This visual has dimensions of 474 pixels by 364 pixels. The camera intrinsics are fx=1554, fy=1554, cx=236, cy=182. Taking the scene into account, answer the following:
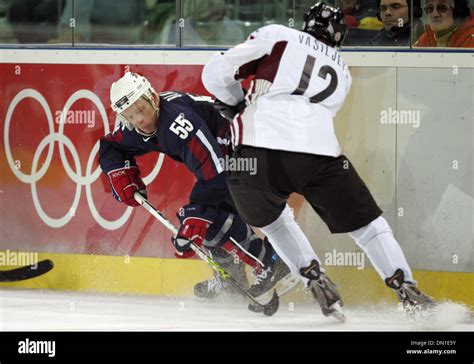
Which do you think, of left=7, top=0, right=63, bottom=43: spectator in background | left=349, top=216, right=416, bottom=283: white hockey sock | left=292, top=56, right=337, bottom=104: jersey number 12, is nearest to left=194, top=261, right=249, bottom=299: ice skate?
left=349, top=216, right=416, bottom=283: white hockey sock

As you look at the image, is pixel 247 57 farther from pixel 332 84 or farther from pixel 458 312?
pixel 458 312

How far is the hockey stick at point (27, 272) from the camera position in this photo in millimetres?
6599

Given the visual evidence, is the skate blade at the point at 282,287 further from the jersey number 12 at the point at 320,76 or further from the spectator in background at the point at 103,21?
the spectator in background at the point at 103,21

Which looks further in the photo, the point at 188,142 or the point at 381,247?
the point at 188,142

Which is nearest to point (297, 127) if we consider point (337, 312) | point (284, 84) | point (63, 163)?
point (284, 84)

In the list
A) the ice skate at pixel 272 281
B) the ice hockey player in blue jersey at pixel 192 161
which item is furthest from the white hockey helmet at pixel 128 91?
the ice skate at pixel 272 281

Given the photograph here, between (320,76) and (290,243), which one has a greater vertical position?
(320,76)

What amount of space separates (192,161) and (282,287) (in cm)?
61

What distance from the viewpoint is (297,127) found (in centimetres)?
543

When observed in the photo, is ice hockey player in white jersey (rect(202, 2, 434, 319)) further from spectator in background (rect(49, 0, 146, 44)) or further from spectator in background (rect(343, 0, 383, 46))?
spectator in background (rect(49, 0, 146, 44))

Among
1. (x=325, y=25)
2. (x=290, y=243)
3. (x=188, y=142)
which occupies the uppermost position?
(x=325, y=25)

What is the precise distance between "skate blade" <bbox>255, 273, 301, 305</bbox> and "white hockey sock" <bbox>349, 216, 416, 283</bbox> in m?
0.48

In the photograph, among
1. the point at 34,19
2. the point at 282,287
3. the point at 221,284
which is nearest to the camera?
the point at 282,287

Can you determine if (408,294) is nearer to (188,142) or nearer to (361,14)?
(188,142)
